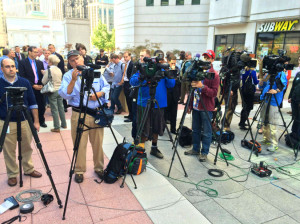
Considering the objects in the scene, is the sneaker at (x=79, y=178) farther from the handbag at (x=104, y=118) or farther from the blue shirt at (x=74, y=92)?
the blue shirt at (x=74, y=92)

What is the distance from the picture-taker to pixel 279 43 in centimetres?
1728

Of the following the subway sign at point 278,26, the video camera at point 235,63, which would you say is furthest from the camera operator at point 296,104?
the subway sign at point 278,26

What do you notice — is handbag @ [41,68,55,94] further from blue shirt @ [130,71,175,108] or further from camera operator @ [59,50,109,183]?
blue shirt @ [130,71,175,108]

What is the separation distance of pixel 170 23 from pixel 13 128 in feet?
84.5

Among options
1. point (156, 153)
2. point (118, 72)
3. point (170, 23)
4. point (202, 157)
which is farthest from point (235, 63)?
point (170, 23)

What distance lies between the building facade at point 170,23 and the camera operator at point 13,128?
2344 centimetres

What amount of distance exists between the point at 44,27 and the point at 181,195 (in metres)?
83.4

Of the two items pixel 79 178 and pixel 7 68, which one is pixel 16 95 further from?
pixel 79 178

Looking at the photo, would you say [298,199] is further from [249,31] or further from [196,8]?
[196,8]

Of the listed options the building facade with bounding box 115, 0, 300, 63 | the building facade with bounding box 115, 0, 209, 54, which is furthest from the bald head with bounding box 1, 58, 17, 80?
the building facade with bounding box 115, 0, 209, 54

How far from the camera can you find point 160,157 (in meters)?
4.65

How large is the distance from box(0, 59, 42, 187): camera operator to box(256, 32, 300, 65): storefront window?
52.0ft

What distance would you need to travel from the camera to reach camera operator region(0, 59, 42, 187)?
3.24 metres

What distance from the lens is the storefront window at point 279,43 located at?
16.1m
